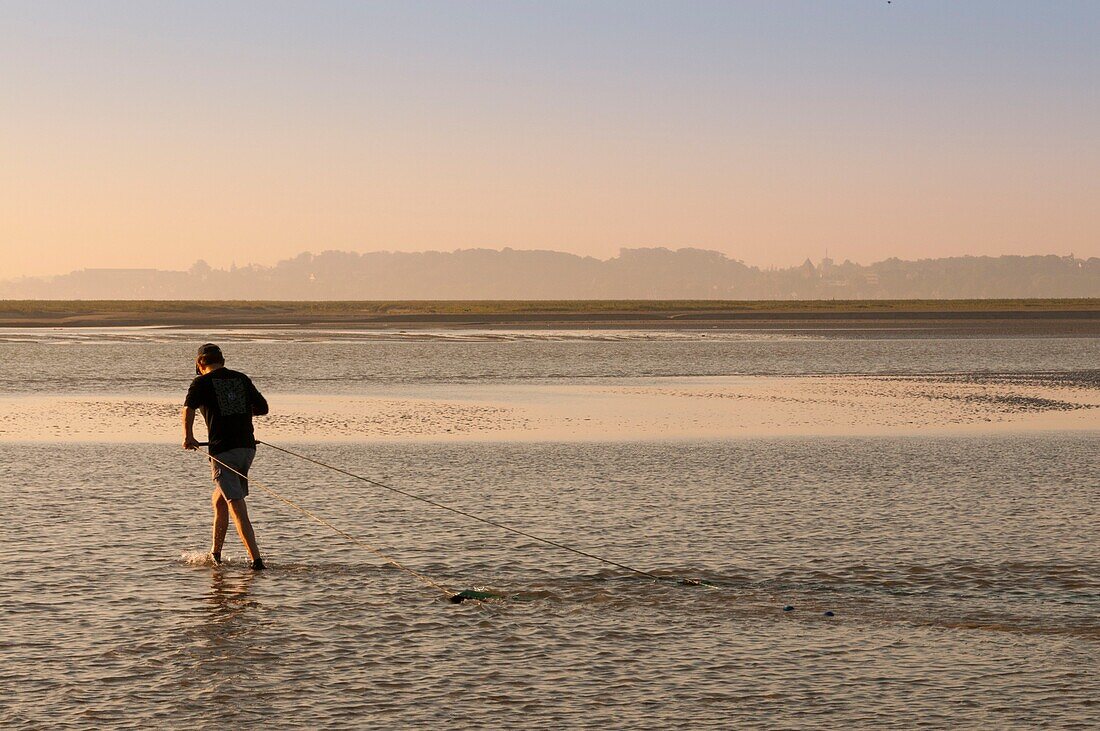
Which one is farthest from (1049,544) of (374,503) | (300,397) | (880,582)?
(300,397)

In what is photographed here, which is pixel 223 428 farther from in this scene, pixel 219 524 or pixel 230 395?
pixel 219 524

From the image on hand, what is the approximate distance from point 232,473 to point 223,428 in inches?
15.7

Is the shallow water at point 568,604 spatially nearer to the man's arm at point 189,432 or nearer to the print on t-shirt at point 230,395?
the man's arm at point 189,432

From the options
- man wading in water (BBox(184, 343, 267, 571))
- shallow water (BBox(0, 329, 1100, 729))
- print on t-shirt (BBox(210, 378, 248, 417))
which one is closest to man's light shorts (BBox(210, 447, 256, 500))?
man wading in water (BBox(184, 343, 267, 571))

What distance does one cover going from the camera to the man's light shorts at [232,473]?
11953 millimetres

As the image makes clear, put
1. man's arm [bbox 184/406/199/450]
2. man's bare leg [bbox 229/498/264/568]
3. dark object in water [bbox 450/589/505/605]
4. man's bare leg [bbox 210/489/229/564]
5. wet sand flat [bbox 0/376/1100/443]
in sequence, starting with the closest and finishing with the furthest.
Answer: dark object in water [bbox 450/589/505/605]
man's bare leg [bbox 229/498/264/568]
man's bare leg [bbox 210/489/229/564]
man's arm [bbox 184/406/199/450]
wet sand flat [bbox 0/376/1100/443]

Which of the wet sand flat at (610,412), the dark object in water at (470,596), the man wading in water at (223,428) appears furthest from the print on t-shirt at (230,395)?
the wet sand flat at (610,412)

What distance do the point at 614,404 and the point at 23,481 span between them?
48.0ft

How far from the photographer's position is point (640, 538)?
13023 millimetres

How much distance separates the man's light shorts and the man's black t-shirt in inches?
2.3

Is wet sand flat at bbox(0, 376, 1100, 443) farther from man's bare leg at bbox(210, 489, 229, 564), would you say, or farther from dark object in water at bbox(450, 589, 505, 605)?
dark object in water at bbox(450, 589, 505, 605)

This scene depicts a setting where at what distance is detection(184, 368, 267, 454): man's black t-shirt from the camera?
12047 mm

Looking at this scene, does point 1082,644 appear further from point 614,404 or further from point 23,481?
point 614,404

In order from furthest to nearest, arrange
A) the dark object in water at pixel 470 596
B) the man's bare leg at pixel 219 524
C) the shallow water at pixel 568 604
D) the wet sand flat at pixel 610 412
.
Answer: the wet sand flat at pixel 610 412 → the man's bare leg at pixel 219 524 → the dark object in water at pixel 470 596 → the shallow water at pixel 568 604
